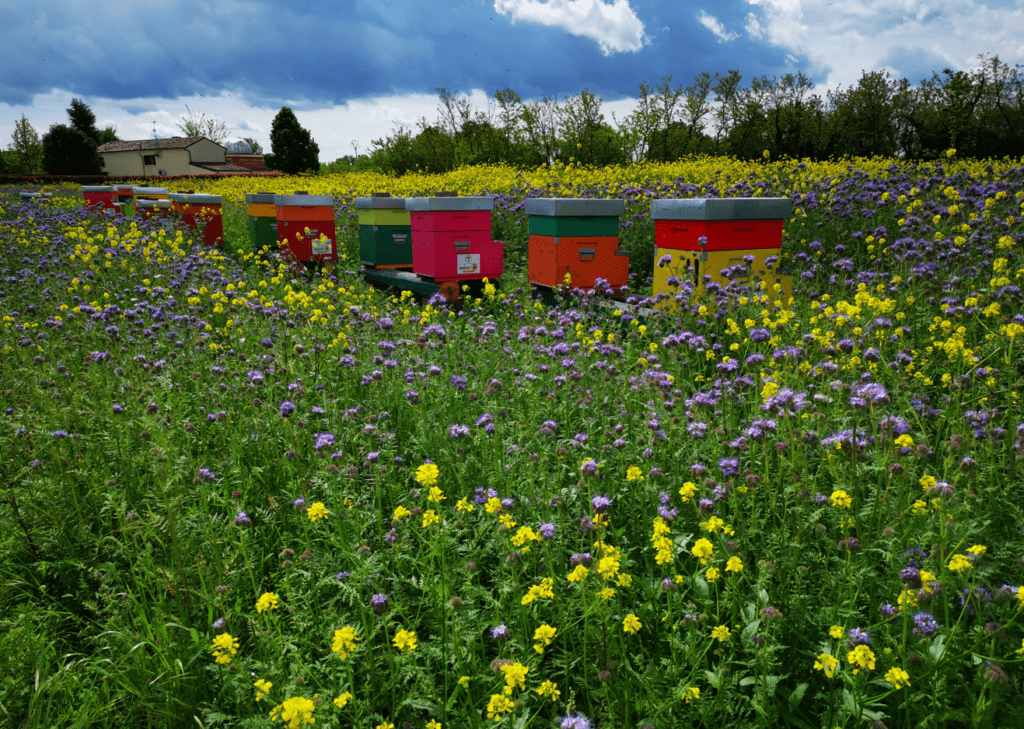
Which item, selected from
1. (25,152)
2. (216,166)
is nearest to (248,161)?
(216,166)

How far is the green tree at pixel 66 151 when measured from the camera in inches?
2015

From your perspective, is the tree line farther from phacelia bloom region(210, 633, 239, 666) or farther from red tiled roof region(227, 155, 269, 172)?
red tiled roof region(227, 155, 269, 172)

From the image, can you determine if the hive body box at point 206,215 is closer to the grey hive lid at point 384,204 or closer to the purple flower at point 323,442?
the grey hive lid at point 384,204

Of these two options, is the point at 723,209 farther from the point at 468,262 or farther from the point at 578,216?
the point at 468,262

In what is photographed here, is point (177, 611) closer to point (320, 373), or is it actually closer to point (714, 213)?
point (320, 373)

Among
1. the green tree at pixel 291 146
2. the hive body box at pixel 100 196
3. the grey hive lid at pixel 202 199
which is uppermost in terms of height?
the green tree at pixel 291 146

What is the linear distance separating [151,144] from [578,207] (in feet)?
261

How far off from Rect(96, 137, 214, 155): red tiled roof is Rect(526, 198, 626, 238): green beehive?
74.8 metres

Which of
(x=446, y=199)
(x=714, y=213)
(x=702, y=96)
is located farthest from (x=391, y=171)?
(x=714, y=213)

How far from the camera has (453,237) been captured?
25.6 ft

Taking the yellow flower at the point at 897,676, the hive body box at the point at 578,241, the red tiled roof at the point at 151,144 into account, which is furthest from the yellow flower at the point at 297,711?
the red tiled roof at the point at 151,144

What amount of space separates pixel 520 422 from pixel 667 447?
79 centimetres

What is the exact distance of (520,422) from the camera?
3.39 metres

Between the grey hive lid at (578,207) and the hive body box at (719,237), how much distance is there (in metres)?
0.93
